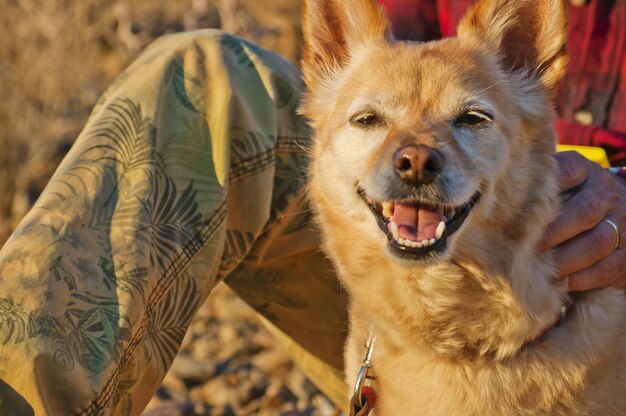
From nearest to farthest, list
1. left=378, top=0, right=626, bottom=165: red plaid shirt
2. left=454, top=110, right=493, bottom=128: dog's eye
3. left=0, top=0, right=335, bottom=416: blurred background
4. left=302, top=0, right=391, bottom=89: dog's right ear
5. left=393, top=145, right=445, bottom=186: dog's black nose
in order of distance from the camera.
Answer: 1. left=393, top=145, right=445, bottom=186: dog's black nose
2. left=454, top=110, right=493, bottom=128: dog's eye
3. left=302, top=0, right=391, bottom=89: dog's right ear
4. left=378, top=0, right=626, bottom=165: red plaid shirt
5. left=0, top=0, right=335, bottom=416: blurred background

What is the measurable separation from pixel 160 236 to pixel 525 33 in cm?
123

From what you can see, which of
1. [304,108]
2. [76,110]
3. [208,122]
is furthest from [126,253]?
[76,110]

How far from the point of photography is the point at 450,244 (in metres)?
2.24

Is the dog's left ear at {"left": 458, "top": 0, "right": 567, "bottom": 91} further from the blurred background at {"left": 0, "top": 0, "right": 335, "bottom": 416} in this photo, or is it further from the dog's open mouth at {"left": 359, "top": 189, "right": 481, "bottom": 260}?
the blurred background at {"left": 0, "top": 0, "right": 335, "bottom": 416}

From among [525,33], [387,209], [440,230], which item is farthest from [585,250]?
[525,33]

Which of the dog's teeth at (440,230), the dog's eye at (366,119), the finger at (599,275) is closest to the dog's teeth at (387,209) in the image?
the dog's teeth at (440,230)

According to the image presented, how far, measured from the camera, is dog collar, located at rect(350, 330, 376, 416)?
2426 mm

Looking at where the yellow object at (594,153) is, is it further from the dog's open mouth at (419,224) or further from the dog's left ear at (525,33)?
the dog's open mouth at (419,224)

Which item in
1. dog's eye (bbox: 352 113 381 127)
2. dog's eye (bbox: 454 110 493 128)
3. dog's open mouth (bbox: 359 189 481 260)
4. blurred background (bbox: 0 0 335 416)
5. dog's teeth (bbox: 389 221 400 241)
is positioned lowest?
blurred background (bbox: 0 0 335 416)

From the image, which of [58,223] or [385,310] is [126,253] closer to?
[58,223]

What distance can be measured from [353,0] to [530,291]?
103 cm

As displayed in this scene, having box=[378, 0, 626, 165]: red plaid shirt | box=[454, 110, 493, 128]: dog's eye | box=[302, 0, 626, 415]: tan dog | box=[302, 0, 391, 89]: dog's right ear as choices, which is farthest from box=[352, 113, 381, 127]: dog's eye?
box=[378, 0, 626, 165]: red plaid shirt

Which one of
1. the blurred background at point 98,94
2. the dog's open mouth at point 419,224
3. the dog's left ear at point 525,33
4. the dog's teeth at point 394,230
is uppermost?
the dog's left ear at point 525,33

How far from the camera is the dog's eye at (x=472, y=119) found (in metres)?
2.37
